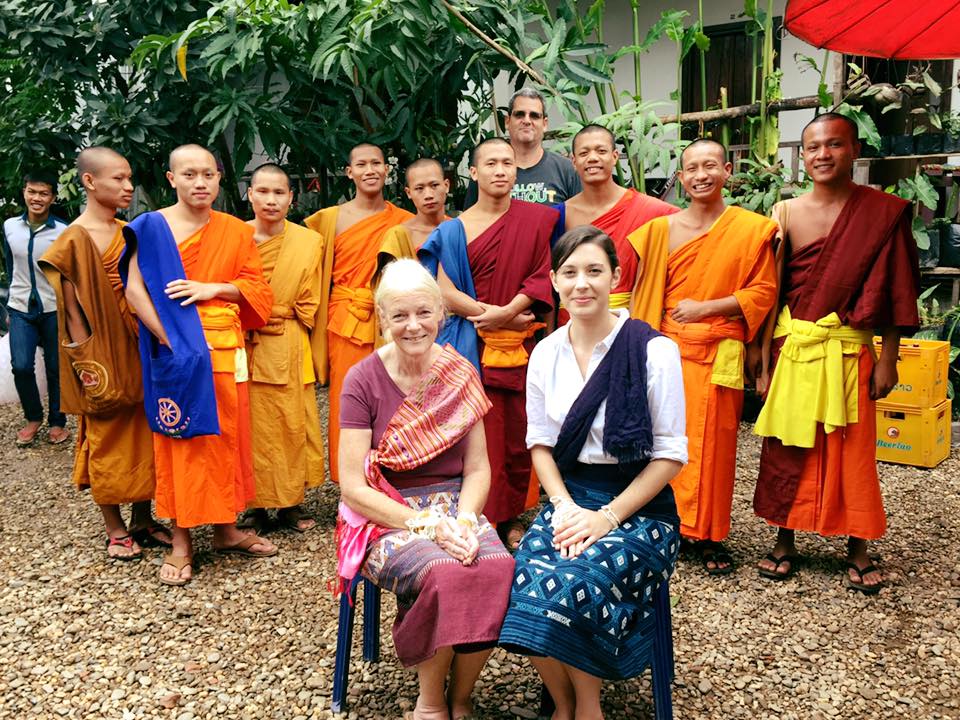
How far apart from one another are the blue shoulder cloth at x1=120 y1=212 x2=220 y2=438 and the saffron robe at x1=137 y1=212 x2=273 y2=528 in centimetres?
10

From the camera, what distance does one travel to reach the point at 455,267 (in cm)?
367

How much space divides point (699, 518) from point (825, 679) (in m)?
0.90

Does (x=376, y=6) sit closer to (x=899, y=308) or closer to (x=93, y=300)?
(x=93, y=300)

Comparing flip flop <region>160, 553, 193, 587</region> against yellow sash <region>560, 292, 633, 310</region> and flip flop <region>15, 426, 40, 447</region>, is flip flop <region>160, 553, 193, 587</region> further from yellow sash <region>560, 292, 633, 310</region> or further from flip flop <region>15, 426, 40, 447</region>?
flip flop <region>15, 426, 40, 447</region>

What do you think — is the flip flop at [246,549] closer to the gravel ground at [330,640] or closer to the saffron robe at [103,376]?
the gravel ground at [330,640]

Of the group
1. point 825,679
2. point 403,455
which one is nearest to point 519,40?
point 403,455

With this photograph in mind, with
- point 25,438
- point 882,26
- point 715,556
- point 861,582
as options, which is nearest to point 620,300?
point 715,556

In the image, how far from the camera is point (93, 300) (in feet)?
11.6

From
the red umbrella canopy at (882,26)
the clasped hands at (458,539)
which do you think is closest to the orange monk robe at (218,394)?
the clasped hands at (458,539)

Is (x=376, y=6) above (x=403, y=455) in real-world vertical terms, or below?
above

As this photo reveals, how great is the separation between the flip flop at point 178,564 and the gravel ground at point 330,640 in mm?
39

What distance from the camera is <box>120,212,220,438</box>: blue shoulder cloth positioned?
11.1 ft

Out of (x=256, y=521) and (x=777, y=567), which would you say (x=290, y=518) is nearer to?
(x=256, y=521)

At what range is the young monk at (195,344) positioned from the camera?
3391 millimetres
